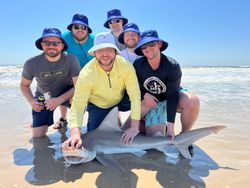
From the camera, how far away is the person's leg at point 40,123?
4762 millimetres

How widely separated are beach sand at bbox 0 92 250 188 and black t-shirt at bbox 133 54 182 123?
27.1 inches

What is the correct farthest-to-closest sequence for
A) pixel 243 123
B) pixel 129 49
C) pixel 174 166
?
pixel 243 123, pixel 129 49, pixel 174 166

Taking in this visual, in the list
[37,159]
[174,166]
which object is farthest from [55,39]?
[174,166]

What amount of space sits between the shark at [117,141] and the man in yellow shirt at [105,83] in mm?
134

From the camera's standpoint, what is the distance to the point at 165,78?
3959 millimetres

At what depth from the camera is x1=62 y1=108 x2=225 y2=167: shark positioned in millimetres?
3510

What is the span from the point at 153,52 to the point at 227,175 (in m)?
1.78

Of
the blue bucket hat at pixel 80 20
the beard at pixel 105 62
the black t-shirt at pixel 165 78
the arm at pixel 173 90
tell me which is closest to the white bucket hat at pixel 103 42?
the beard at pixel 105 62

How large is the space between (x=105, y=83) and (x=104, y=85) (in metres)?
0.03

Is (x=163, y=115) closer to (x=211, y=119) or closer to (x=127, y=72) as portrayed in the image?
(x=127, y=72)

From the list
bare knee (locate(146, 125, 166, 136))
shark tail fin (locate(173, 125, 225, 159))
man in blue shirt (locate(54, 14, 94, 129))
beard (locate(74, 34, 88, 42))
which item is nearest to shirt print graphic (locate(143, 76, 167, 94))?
bare knee (locate(146, 125, 166, 136))

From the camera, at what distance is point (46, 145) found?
14.1 ft

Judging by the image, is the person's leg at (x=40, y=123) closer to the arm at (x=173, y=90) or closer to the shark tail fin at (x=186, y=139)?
the arm at (x=173, y=90)

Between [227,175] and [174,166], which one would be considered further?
[174,166]
